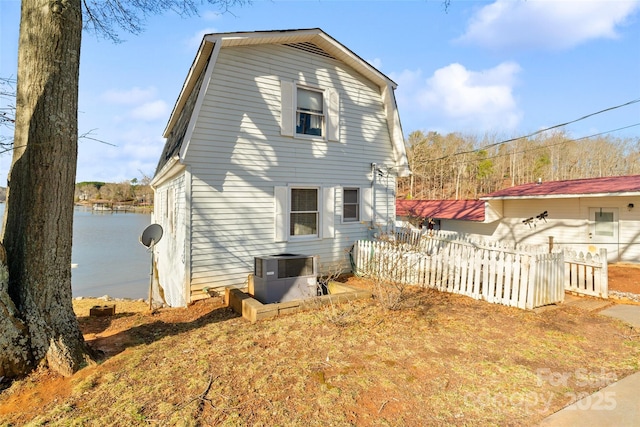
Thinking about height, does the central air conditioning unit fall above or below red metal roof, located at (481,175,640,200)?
below

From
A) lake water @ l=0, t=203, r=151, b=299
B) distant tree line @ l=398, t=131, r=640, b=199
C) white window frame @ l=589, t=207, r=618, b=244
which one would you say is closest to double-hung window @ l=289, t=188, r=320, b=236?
lake water @ l=0, t=203, r=151, b=299

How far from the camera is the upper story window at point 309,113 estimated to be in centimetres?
849

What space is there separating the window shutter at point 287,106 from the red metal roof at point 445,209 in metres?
13.3

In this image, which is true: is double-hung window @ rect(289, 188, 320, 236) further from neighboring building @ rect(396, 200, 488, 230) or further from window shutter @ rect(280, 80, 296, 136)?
neighboring building @ rect(396, 200, 488, 230)

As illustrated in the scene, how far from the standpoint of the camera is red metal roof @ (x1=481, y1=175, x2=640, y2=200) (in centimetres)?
1167

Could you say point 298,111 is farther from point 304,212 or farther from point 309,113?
point 304,212

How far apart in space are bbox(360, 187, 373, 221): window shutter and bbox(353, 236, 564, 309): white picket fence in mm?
2341

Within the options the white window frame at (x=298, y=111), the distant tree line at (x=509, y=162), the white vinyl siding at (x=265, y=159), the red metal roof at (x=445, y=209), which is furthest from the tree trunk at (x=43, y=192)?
the distant tree line at (x=509, y=162)

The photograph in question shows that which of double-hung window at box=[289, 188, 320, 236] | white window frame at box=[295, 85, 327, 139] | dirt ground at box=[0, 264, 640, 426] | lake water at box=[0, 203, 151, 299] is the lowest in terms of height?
lake water at box=[0, 203, 151, 299]

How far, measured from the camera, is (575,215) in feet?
44.2

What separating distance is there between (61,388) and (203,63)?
6874 mm

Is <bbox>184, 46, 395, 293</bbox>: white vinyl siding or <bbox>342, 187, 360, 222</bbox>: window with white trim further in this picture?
<bbox>342, 187, 360, 222</bbox>: window with white trim

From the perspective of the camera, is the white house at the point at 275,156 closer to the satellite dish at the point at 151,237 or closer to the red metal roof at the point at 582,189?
the satellite dish at the point at 151,237

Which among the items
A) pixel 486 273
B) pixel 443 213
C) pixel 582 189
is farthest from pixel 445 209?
pixel 486 273
